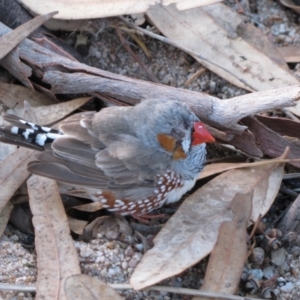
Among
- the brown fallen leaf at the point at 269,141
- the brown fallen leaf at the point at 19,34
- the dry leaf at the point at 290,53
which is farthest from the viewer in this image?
the dry leaf at the point at 290,53

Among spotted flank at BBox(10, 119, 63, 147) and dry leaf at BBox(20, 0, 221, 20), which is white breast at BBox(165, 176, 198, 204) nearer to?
spotted flank at BBox(10, 119, 63, 147)

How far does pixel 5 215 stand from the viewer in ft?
11.9

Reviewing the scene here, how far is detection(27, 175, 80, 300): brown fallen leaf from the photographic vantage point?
10.5 ft

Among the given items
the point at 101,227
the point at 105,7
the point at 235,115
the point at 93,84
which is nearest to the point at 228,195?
the point at 235,115

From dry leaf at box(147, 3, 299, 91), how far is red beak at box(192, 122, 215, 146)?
621 millimetres

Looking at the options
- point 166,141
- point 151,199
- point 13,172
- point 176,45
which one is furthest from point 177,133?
point 13,172

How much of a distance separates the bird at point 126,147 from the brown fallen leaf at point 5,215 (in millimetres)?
349

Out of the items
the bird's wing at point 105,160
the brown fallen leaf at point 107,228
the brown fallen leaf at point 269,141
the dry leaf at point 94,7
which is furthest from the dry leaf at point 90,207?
the dry leaf at point 94,7

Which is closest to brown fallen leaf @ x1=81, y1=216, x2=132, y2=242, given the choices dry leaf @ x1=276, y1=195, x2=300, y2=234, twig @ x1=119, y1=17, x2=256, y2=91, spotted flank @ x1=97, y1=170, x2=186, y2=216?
spotted flank @ x1=97, y1=170, x2=186, y2=216

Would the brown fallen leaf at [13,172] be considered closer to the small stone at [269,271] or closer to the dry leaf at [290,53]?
the small stone at [269,271]

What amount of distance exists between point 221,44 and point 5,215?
67.0 inches

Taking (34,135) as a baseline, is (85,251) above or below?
below

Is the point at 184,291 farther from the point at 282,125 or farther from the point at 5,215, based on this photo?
the point at 282,125

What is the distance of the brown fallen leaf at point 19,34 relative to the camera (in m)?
4.07
